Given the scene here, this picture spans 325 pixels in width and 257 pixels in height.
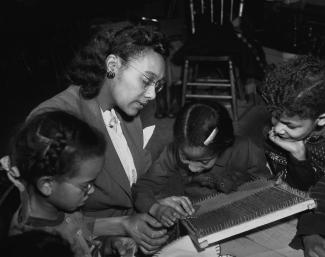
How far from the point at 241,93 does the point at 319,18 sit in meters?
1.38

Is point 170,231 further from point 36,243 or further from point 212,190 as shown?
point 36,243

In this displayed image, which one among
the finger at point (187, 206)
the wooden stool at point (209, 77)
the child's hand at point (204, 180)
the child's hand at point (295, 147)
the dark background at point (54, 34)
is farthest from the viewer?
the wooden stool at point (209, 77)

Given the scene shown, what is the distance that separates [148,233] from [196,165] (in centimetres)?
42

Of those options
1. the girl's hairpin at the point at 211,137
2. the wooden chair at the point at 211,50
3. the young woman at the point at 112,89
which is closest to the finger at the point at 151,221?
the young woman at the point at 112,89

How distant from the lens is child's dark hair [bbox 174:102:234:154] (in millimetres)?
2119

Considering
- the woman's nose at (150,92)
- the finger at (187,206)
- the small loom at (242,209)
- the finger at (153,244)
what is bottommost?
the finger at (153,244)

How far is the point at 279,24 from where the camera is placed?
5.39m

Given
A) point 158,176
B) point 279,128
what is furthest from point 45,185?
point 279,128

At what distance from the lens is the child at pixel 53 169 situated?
5.70ft

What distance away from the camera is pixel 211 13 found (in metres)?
5.61

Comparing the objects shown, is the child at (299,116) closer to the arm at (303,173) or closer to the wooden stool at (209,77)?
the arm at (303,173)

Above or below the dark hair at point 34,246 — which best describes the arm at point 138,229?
below

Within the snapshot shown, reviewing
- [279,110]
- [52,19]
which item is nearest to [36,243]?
[279,110]

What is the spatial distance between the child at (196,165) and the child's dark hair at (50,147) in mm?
470
